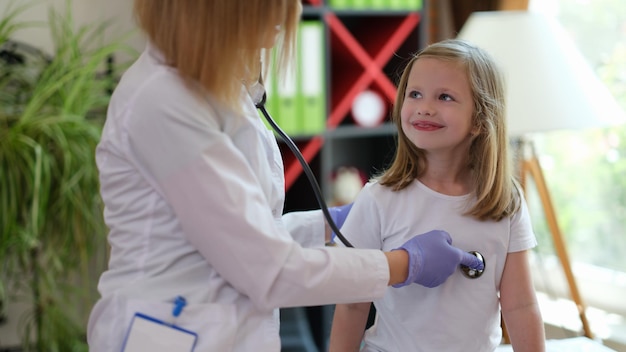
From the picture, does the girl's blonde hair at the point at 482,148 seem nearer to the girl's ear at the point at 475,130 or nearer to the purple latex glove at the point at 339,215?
the girl's ear at the point at 475,130

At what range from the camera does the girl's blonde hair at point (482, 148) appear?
1.46 meters

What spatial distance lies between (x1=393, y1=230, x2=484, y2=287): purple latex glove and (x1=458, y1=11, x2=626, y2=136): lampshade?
2.95 feet

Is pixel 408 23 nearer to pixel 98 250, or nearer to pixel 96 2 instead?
pixel 96 2

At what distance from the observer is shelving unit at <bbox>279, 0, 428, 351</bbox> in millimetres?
2936

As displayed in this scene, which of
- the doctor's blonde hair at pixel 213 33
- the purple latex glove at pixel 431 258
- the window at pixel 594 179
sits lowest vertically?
the window at pixel 594 179

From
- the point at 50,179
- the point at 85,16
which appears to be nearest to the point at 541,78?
the point at 50,179

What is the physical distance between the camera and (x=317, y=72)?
9.45ft

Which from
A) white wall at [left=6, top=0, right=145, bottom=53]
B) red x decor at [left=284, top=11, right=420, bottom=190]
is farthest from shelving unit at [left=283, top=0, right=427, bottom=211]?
white wall at [left=6, top=0, right=145, bottom=53]

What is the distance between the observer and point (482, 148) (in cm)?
150

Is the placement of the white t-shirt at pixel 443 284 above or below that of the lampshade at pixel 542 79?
below

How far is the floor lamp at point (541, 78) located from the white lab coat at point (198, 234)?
108 centimetres

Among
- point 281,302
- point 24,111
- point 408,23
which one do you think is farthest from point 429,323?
point 408,23

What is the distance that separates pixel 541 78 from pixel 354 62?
108 centimetres

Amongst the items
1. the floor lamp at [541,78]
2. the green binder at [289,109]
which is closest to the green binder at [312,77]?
the green binder at [289,109]
